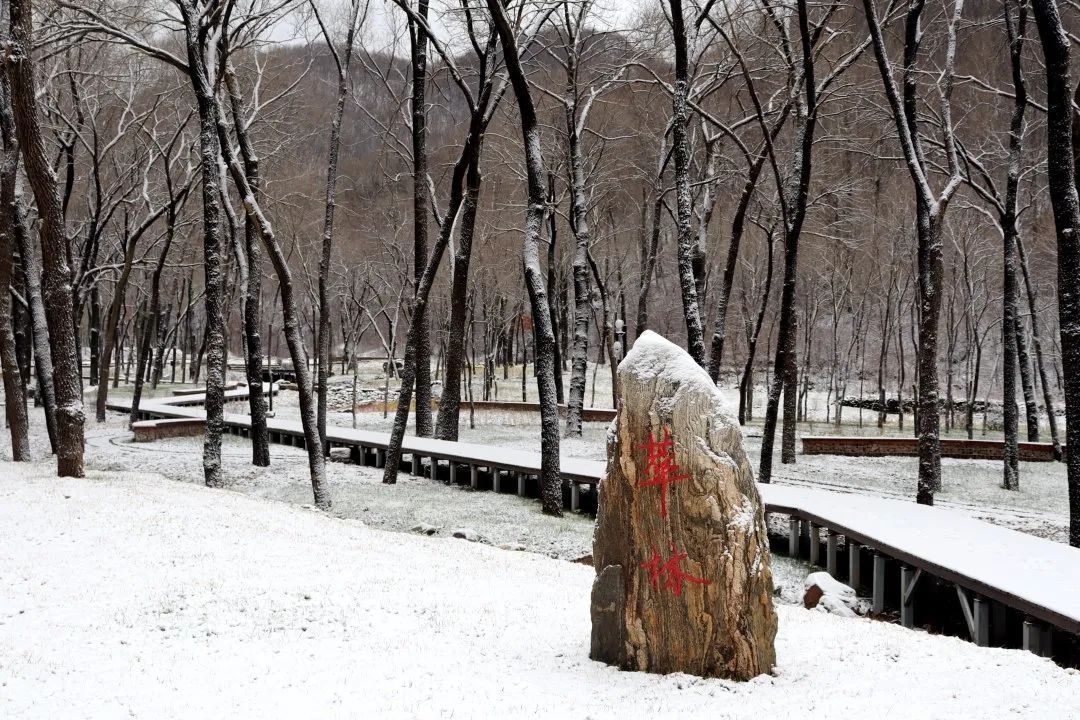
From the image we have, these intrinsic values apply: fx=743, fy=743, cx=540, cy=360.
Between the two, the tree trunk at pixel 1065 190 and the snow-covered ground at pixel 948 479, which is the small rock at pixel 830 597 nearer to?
the tree trunk at pixel 1065 190

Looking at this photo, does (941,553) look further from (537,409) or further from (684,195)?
(537,409)

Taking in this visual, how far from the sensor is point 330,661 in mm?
4281

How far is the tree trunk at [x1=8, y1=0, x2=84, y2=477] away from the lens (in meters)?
9.59

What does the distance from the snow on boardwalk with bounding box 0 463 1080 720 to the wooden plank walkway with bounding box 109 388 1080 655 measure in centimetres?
103

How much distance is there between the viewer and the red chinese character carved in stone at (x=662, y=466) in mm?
4316

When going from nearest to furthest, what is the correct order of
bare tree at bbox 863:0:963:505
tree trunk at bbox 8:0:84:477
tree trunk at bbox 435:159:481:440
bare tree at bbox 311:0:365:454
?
tree trunk at bbox 8:0:84:477 → bare tree at bbox 863:0:963:505 → tree trunk at bbox 435:159:481:440 → bare tree at bbox 311:0:365:454

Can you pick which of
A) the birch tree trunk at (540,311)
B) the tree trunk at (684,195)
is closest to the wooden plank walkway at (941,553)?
the birch tree trunk at (540,311)

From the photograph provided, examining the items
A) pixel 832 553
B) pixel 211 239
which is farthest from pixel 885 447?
pixel 211 239

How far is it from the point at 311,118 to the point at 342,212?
1141 centimetres

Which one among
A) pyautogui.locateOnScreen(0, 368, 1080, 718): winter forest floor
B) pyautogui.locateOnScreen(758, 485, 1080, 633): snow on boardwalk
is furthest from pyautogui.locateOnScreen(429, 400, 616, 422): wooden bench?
pyautogui.locateOnScreen(0, 368, 1080, 718): winter forest floor

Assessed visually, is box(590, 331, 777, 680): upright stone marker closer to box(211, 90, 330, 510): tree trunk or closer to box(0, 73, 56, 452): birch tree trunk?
box(211, 90, 330, 510): tree trunk

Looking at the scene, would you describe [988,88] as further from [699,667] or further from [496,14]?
[699,667]

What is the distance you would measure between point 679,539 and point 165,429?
701 inches

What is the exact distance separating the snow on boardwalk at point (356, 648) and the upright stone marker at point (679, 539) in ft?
0.65
